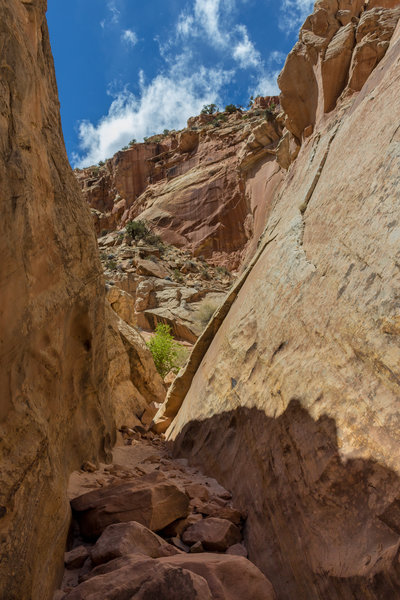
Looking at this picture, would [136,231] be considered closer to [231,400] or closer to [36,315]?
[231,400]

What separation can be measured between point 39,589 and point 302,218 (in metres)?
5.18

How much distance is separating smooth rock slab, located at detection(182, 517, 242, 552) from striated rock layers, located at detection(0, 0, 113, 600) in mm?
1122

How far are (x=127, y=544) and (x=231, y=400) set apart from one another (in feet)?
8.15

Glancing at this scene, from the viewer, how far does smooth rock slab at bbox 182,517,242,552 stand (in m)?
3.45

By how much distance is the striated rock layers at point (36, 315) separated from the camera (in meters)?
2.58

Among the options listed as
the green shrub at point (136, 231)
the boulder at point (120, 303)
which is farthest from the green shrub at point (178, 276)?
the boulder at point (120, 303)

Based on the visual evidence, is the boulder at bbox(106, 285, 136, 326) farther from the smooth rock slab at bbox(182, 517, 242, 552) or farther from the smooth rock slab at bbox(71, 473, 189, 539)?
the smooth rock slab at bbox(182, 517, 242, 552)

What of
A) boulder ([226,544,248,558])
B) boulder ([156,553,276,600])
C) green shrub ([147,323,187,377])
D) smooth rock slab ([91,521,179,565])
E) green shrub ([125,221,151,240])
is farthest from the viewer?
green shrub ([125,221,151,240])

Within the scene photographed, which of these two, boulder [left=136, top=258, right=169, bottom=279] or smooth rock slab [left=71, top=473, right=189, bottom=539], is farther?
boulder [left=136, top=258, right=169, bottom=279]

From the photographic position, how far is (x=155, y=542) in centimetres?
315

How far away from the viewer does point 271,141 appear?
2850 centimetres

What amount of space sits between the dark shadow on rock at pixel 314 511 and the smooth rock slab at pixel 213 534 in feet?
0.55

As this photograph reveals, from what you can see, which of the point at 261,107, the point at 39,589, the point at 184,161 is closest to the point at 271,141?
the point at 184,161

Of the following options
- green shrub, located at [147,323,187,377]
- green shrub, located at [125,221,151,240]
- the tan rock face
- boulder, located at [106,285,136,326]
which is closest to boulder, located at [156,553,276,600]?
the tan rock face
